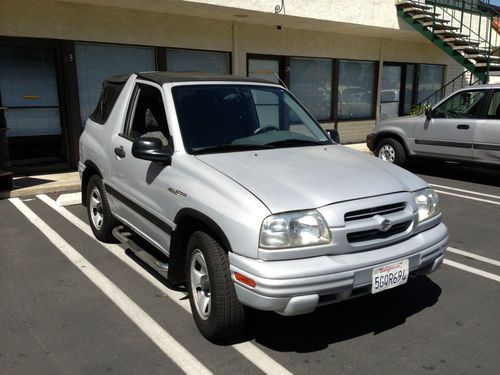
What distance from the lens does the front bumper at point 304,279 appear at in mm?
2658

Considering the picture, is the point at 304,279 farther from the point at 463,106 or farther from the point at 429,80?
the point at 429,80

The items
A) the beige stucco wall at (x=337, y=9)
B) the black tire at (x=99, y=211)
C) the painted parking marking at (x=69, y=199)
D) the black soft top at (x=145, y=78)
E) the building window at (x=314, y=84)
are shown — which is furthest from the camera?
the building window at (x=314, y=84)

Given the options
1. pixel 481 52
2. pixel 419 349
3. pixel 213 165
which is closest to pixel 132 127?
pixel 213 165

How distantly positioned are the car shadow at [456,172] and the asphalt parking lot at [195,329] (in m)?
4.57

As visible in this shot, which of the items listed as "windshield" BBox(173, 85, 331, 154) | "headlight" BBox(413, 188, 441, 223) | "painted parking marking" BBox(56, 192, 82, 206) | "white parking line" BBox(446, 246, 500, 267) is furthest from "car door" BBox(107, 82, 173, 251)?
"white parking line" BBox(446, 246, 500, 267)

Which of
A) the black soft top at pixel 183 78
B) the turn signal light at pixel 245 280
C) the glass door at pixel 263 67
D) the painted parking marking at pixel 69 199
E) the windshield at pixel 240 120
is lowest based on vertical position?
the painted parking marking at pixel 69 199

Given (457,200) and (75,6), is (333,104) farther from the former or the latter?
(75,6)

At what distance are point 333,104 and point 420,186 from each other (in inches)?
389

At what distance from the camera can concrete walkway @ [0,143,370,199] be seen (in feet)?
→ 24.0

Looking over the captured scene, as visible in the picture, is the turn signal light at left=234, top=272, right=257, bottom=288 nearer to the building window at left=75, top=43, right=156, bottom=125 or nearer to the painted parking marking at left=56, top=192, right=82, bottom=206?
the painted parking marking at left=56, top=192, right=82, bottom=206

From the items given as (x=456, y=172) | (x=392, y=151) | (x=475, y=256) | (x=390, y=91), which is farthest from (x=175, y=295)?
(x=390, y=91)

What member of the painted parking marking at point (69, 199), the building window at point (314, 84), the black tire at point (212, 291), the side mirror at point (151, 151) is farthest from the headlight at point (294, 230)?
the building window at point (314, 84)

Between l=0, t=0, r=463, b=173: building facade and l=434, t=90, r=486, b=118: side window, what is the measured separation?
10.8ft

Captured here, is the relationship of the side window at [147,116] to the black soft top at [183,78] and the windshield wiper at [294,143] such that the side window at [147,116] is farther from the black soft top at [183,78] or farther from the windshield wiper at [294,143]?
the windshield wiper at [294,143]
